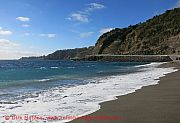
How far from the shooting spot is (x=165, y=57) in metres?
123

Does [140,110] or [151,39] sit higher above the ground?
[151,39]

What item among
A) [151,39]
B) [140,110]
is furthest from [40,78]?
[151,39]

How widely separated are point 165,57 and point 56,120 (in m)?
118

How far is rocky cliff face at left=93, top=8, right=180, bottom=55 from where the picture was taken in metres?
152

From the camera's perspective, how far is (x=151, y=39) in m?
167

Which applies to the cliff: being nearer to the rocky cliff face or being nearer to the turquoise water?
the rocky cliff face

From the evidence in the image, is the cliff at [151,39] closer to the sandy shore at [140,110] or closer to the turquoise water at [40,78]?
the turquoise water at [40,78]

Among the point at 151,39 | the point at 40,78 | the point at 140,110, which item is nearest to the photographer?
the point at 140,110

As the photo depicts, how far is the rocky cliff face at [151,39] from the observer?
500 feet

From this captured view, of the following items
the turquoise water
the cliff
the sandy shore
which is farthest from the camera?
the cliff

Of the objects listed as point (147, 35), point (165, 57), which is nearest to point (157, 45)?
point (147, 35)

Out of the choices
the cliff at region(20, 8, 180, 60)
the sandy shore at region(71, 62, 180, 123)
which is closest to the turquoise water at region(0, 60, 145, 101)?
the sandy shore at region(71, 62, 180, 123)

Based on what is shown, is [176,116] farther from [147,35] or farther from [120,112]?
[147,35]

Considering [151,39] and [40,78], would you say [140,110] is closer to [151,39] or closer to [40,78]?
[40,78]
